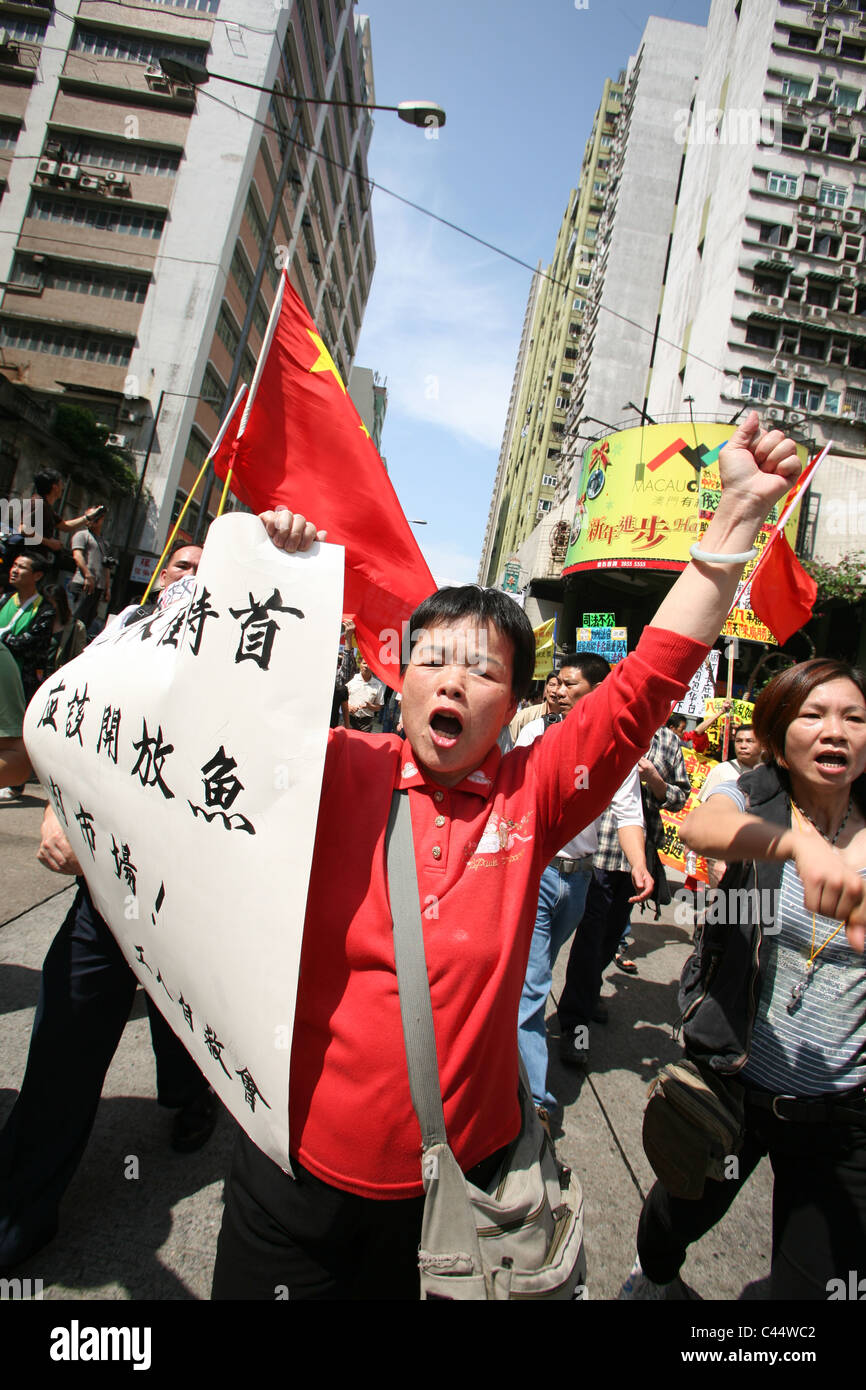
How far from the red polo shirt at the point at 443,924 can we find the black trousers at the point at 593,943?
239cm

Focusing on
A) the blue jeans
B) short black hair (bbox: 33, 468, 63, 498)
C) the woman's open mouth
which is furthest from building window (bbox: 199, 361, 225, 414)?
the woman's open mouth

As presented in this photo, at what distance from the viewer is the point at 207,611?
55.8 inches

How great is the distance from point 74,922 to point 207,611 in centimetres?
110

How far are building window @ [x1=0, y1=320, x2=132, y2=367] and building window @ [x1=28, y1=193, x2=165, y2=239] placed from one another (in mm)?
4459

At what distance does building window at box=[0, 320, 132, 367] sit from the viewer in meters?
27.3

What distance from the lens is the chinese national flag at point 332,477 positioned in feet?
11.2

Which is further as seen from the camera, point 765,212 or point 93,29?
point 93,29

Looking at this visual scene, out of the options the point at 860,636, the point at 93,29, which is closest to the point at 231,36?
the point at 93,29

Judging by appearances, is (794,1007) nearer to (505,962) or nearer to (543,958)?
(505,962)

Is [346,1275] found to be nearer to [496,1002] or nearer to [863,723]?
[496,1002]

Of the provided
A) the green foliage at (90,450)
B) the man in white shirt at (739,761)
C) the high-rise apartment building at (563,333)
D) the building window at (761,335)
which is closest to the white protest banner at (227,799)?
the man in white shirt at (739,761)

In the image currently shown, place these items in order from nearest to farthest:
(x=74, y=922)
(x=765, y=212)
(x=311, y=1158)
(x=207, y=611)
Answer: (x=311, y=1158) → (x=207, y=611) → (x=74, y=922) → (x=765, y=212)

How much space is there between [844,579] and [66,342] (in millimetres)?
29493

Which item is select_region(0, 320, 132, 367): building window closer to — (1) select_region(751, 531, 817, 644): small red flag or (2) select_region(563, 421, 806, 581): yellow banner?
(2) select_region(563, 421, 806, 581): yellow banner
